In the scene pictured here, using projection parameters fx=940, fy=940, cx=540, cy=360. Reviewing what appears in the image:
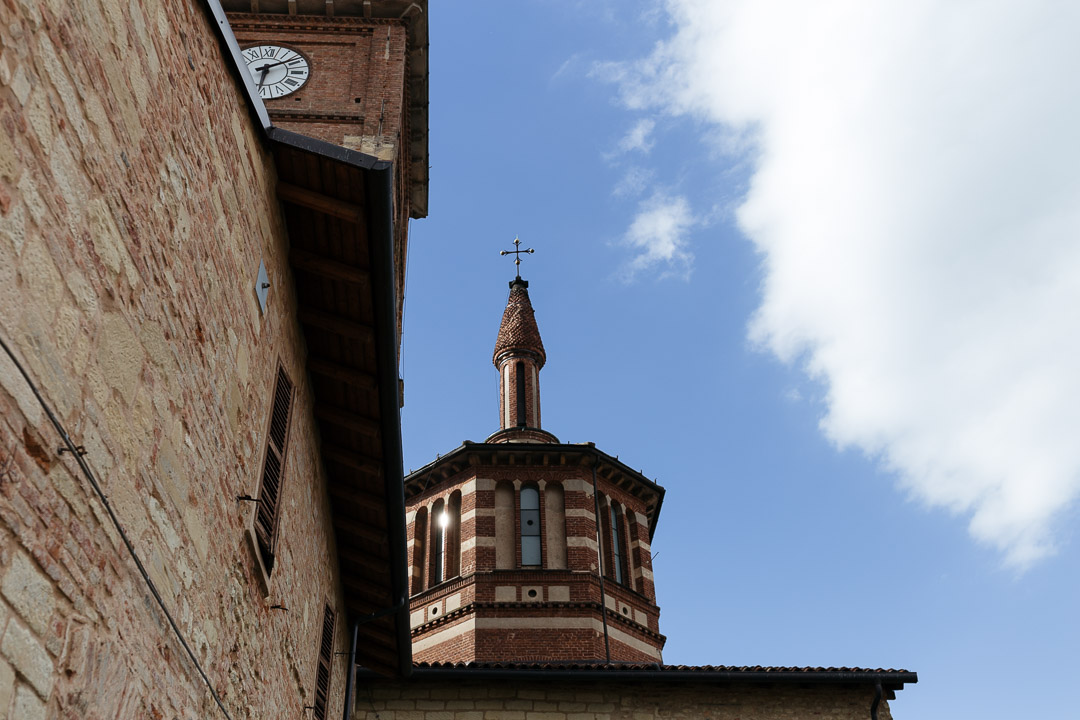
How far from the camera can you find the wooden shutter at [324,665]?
9.71 meters

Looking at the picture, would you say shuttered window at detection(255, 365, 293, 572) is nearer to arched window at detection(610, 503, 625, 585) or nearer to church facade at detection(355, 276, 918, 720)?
church facade at detection(355, 276, 918, 720)

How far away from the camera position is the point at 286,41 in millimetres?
20188

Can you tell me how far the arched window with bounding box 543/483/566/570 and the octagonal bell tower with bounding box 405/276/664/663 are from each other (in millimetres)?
27

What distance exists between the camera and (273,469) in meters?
7.30

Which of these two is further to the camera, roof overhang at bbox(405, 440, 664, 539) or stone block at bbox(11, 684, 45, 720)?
roof overhang at bbox(405, 440, 664, 539)

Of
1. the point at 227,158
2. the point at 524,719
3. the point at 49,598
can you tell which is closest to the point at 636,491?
the point at 524,719

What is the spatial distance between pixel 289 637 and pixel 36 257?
16.8ft

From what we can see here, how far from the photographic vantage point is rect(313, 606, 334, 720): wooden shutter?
971 centimetres

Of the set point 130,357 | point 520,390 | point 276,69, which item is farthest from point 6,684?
point 520,390

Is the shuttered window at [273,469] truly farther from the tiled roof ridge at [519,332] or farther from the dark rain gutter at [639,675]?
the tiled roof ridge at [519,332]

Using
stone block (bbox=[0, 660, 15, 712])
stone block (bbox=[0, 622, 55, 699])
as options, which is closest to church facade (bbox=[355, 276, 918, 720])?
stone block (bbox=[0, 622, 55, 699])

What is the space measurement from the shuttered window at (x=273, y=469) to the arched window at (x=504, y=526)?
619 inches

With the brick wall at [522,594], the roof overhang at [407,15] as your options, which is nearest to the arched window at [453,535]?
the brick wall at [522,594]

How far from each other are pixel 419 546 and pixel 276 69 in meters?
12.1
